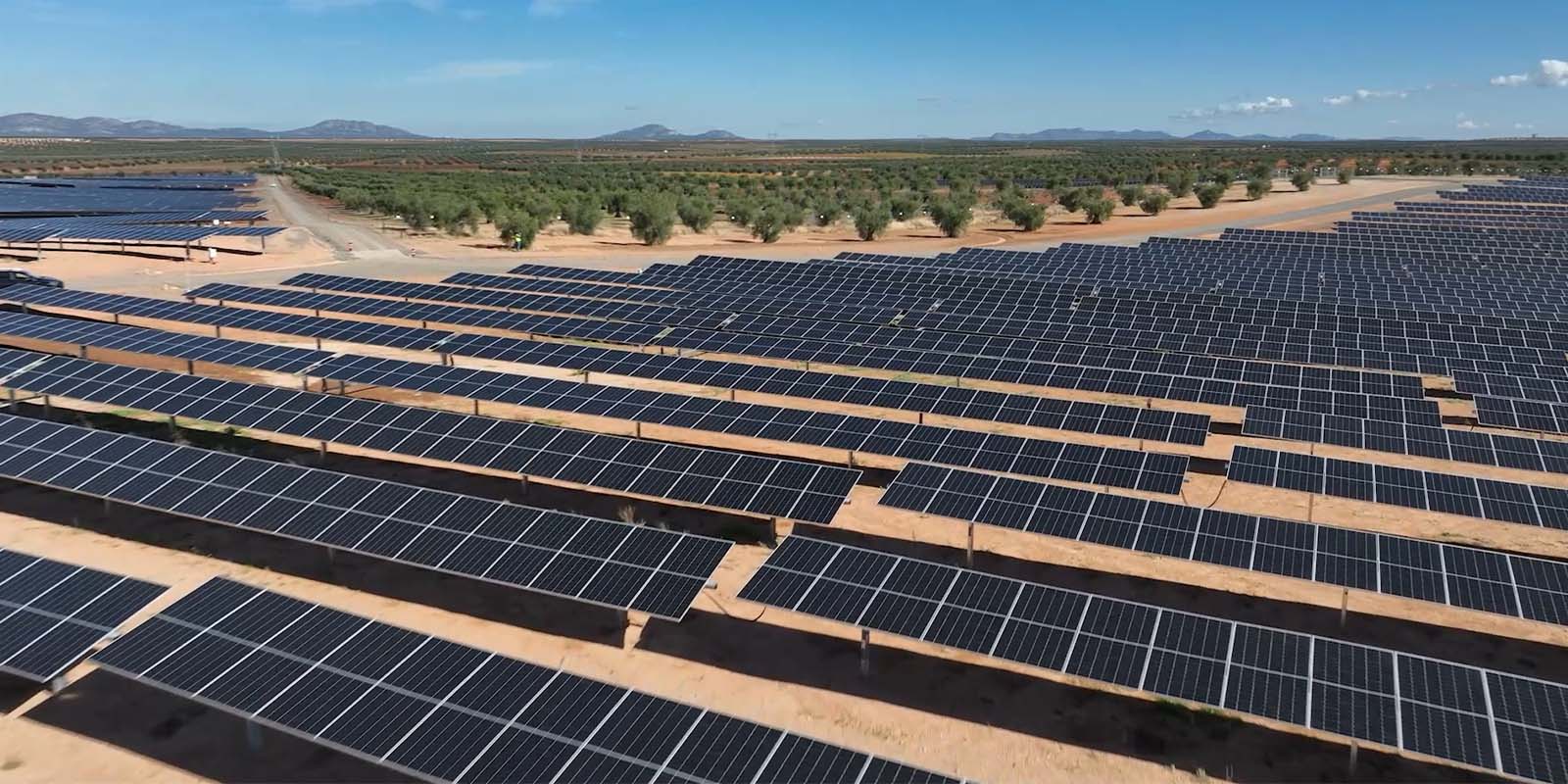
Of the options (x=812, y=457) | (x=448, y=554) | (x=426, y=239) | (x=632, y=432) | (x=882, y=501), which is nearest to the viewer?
(x=448, y=554)

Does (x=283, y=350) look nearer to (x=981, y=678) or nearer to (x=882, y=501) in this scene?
(x=882, y=501)

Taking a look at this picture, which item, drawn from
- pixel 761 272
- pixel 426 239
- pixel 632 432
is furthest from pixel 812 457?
pixel 426 239

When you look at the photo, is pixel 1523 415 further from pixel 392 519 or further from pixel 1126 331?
pixel 392 519

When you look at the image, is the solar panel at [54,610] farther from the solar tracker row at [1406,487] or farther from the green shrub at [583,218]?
the green shrub at [583,218]

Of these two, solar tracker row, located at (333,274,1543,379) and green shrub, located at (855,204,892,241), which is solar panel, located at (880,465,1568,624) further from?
green shrub, located at (855,204,892,241)

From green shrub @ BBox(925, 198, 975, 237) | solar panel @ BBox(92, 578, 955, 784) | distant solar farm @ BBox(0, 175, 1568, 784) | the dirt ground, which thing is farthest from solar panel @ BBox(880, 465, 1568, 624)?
green shrub @ BBox(925, 198, 975, 237)

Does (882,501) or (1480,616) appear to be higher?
(882,501)
